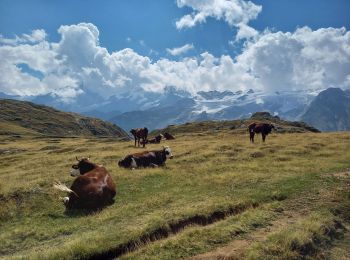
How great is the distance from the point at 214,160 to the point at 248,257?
1834 cm

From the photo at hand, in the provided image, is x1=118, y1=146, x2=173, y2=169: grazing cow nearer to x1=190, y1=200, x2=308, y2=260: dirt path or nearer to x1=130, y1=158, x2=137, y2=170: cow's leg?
x1=130, y1=158, x2=137, y2=170: cow's leg

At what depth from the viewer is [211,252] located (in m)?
13.5

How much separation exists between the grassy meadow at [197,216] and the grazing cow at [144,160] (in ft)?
5.25

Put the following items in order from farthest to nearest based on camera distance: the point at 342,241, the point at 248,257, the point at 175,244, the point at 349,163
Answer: the point at 349,163
the point at 342,241
the point at 175,244
the point at 248,257

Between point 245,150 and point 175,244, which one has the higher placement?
point 245,150

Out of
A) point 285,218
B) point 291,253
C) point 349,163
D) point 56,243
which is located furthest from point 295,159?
point 56,243

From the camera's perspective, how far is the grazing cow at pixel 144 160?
29406mm

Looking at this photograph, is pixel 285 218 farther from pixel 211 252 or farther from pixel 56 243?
pixel 56 243

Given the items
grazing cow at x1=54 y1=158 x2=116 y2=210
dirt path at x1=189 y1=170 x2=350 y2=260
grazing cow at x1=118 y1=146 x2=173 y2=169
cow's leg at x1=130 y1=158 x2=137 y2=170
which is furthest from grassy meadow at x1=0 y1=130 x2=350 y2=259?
grazing cow at x1=118 y1=146 x2=173 y2=169

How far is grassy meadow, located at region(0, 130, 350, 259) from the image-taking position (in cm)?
1384

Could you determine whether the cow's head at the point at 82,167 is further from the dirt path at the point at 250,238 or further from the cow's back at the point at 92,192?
the dirt path at the point at 250,238

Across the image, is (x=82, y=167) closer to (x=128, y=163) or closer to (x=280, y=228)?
(x=128, y=163)

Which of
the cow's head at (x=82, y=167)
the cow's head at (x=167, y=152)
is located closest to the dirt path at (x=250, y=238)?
the cow's head at (x=82, y=167)

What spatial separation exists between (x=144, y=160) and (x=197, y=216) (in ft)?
43.1
